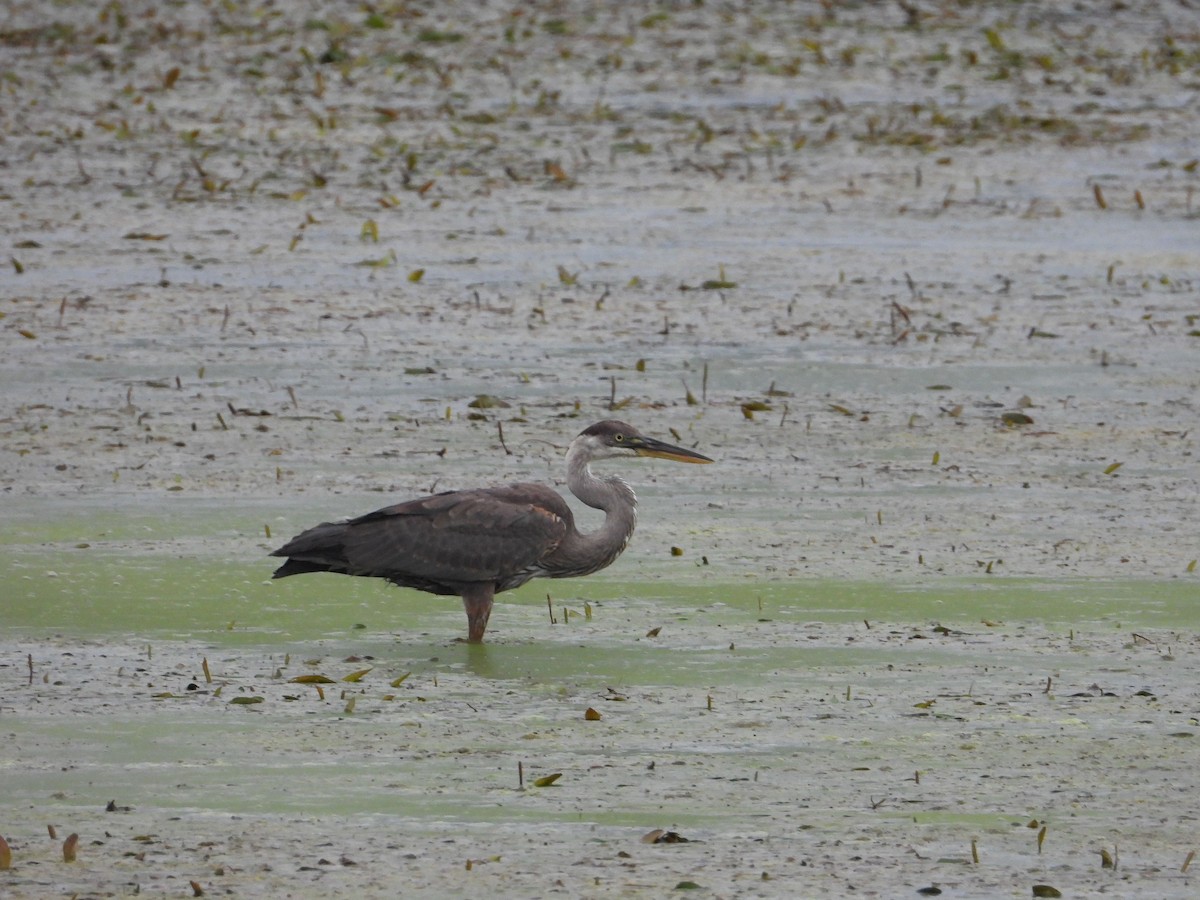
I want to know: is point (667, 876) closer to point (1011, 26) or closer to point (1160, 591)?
point (1160, 591)

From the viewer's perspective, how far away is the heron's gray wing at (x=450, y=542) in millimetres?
7082

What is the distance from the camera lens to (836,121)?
17375mm

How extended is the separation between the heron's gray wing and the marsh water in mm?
231

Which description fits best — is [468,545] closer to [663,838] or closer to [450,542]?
[450,542]

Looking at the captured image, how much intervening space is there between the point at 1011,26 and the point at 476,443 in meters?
12.8

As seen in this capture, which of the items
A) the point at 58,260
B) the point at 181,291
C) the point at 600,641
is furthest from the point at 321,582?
the point at 58,260

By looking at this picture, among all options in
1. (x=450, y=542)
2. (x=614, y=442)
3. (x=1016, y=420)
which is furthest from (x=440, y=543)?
(x=1016, y=420)

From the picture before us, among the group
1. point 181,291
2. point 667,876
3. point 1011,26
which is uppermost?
point 1011,26

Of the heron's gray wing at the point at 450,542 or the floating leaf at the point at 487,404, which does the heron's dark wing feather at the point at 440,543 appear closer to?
the heron's gray wing at the point at 450,542

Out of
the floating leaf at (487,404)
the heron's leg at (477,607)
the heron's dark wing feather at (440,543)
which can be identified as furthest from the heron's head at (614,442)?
the floating leaf at (487,404)

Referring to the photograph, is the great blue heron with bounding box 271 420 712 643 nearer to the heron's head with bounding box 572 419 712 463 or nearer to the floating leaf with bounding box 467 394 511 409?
the heron's head with bounding box 572 419 712 463

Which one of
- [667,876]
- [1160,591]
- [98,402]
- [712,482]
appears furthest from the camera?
[98,402]

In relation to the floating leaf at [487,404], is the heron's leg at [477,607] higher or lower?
lower

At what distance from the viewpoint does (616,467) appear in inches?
377
